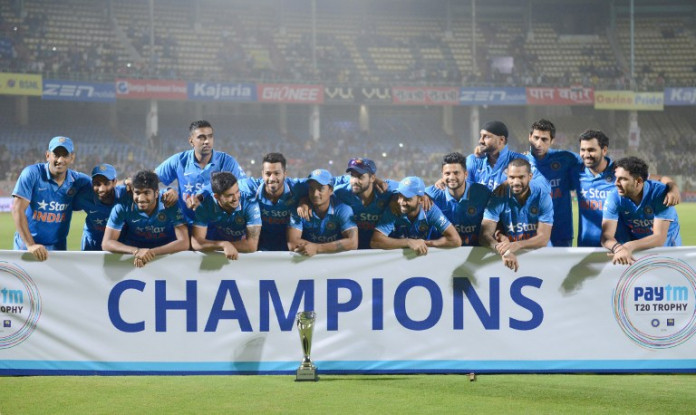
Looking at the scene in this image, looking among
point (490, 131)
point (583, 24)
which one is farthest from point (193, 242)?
point (583, 24)

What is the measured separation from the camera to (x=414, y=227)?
24.1ft

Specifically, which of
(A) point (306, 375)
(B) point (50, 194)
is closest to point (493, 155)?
(A) point (306, 375)

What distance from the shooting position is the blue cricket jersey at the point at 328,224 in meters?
7.20

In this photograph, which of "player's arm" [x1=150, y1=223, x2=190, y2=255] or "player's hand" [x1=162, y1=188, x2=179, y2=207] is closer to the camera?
"player's arm" [x1=150, y1=223, x2=190, y2=255]

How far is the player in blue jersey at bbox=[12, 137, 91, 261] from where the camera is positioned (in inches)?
300

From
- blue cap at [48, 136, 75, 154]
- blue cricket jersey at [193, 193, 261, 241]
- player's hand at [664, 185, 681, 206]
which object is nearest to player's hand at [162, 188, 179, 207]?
blue cricket jersey at [193, 193, 261, 241]

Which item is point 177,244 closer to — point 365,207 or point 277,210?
point 277,210

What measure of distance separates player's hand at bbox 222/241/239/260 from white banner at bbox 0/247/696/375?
0.26 ft

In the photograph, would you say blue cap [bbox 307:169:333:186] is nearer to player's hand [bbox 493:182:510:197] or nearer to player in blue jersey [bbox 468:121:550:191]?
player's hand [bbox 493:182:510:197]

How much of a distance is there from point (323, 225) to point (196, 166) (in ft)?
7.36

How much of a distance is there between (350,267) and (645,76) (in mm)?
48038

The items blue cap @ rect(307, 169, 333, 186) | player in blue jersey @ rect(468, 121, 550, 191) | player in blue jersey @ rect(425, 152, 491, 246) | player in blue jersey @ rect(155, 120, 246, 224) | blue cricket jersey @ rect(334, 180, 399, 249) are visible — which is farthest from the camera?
player in blue jersey @ rect(155, 120, 246, 224)

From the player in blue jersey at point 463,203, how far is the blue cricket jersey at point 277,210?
4.15 ft

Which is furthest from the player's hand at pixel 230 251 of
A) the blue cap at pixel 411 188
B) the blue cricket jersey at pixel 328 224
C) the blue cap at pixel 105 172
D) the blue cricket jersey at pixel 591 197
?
the blue cricket jersey at pixel 591 197
